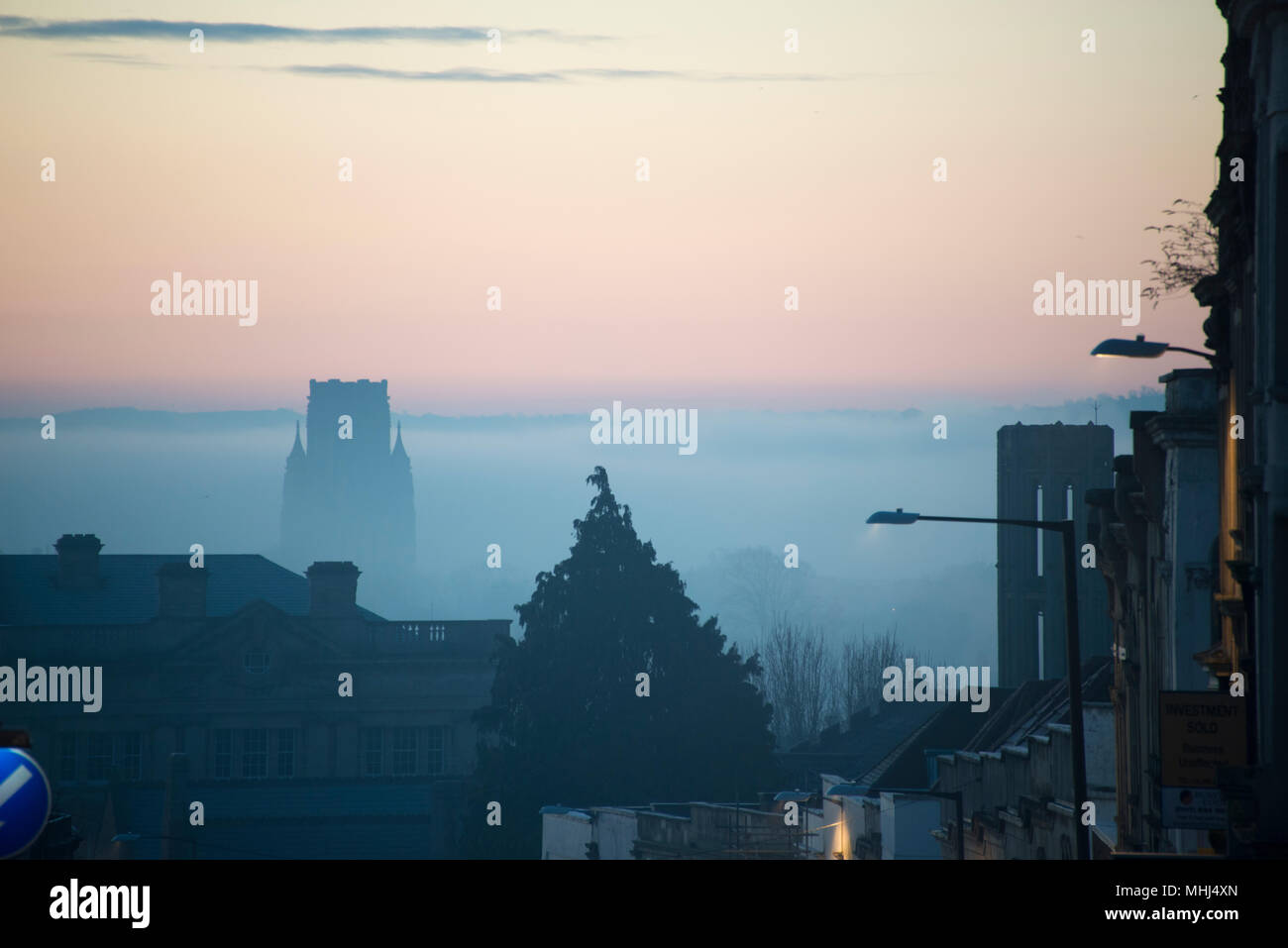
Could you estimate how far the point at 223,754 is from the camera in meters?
83.7

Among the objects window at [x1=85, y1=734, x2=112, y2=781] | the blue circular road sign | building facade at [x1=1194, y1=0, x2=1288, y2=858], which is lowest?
window at [x1=85, y1=734, x2=112, y2=781]

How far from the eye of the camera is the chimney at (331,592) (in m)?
86.8

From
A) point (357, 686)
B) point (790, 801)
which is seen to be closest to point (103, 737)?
point (357, 686)

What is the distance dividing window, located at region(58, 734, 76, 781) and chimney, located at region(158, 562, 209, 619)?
7079 millimetres

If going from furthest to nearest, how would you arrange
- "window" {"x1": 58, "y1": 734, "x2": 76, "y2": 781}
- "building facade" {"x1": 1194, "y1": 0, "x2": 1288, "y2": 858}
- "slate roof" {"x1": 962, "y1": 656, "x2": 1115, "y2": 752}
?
1. "window" {"x1": 58, "y1": 734, "x2": 76, "y2": 781}
2. "slate roof" {"x1": 962, "y1": 656, "x2": 1115, "y2": 752}
3. "building facade" {"x1": 1194, "y1": 0, "x2": 1288, "y2": 858}

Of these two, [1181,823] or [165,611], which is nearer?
[1181,823]

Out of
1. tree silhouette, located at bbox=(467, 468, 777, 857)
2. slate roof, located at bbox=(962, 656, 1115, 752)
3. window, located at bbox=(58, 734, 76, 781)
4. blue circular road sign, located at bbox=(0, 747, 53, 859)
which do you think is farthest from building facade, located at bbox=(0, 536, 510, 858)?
blue circular road sign, located at bbox=(0, 747, 53, 859)

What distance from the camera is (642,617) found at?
254 ft

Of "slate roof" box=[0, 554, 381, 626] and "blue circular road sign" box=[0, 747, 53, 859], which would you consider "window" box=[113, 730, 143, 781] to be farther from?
"blue circular road sign" box=[0, 747, 53, 859]

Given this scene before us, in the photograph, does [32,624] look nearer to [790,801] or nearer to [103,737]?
[103,737]

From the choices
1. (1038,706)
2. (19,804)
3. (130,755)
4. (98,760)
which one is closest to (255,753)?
(130,755)

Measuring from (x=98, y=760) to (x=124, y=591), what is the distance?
11.5m

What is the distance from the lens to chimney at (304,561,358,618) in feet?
285

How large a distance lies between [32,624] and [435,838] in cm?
2408
